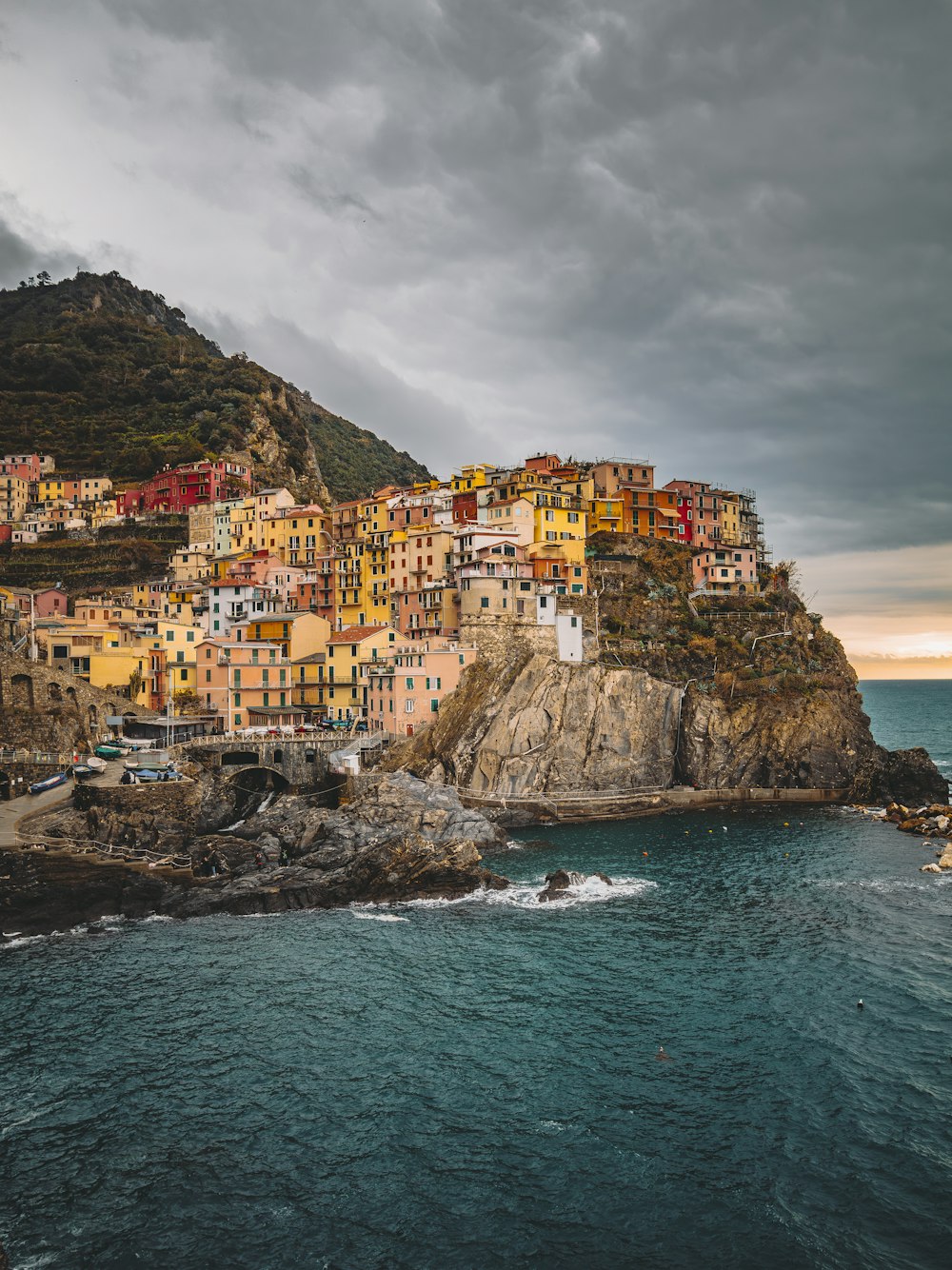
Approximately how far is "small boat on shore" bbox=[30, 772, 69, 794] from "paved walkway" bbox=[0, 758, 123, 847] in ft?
1.04

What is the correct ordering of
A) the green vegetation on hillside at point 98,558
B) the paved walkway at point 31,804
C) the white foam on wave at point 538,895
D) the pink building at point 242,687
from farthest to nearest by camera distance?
the green vegetation on hillside at point 98,558, the pink building at point 242,687, the paved walkway at point 31,804, the white foam on wave at point 538,895

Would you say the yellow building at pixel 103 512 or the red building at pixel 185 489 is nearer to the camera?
the red building at pixel 185 489

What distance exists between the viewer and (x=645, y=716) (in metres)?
80.7

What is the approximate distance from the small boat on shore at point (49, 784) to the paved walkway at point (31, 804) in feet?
1.04

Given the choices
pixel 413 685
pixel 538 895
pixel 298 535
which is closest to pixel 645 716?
pixel 413 685

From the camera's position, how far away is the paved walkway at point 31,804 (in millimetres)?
50912

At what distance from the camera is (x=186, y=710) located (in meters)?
80.1

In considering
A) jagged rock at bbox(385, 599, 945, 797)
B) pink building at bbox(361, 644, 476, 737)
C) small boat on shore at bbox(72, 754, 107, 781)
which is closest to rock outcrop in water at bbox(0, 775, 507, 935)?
small boat on shore at bbox(72, 754, 107, 781)

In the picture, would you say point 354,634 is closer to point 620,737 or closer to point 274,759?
point 274,759

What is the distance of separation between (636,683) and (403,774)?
2660 centimetres

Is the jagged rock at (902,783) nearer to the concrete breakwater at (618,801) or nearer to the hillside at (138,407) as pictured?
the concrete breakwater at (618,801)

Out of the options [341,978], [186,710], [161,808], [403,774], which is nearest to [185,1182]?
[341,978]

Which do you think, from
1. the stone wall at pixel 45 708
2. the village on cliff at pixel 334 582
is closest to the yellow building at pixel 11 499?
the village on cliff at pixel 334 582

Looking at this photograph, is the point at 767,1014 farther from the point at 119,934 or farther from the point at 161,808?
the point at 161,808
